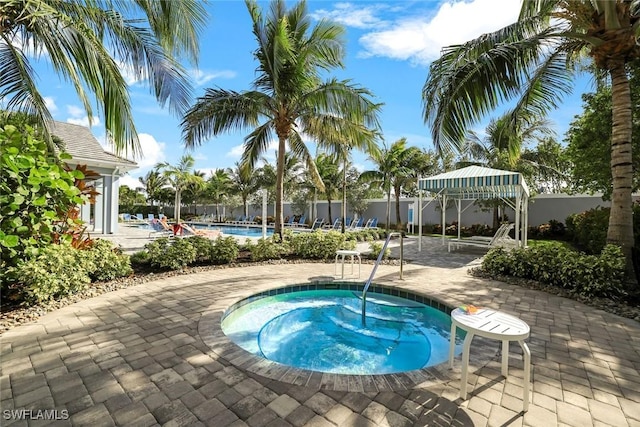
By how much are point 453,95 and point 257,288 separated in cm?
588

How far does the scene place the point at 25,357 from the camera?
3.14 m

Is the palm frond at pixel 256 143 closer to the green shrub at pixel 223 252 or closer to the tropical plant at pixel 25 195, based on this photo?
the green shrub at pixel 223 252

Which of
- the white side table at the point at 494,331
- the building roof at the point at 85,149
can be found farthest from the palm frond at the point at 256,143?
the white side table at the point at 494,331

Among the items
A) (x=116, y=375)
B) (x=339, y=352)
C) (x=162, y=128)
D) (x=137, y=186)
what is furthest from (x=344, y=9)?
(x=137, y=186)

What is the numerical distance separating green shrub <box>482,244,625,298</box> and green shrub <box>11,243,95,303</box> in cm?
912

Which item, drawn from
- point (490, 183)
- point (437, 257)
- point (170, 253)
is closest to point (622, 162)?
point (490, 183)

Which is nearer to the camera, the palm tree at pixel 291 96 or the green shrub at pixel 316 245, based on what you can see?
the palm tree at pixel 291 96

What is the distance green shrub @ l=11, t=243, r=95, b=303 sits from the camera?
4.52m

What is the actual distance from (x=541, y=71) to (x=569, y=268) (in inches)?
171

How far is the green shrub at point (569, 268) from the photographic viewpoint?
18.4ft

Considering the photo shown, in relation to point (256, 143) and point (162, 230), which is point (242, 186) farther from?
point (256, 143)

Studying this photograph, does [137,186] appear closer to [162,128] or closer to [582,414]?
[162,128]

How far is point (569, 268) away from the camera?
6.14 metres

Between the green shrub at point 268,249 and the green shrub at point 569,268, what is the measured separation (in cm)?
592
